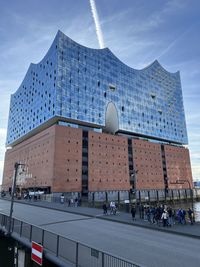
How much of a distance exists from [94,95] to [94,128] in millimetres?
12064

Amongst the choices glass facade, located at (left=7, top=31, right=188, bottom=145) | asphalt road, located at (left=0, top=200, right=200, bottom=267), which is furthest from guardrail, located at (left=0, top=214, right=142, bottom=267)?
glass facade, located at (left=7, top=31, right=188, bottom=145)

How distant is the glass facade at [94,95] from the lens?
66.1m

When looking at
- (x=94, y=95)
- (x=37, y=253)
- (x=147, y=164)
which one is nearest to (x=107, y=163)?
(x=147, y=164)

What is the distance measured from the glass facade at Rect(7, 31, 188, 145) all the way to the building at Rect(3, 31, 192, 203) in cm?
34

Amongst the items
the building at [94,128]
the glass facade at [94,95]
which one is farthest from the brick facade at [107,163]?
the glass facade at [94,95]

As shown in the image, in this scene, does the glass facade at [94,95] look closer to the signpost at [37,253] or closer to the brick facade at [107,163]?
the brick facade at [107,163]

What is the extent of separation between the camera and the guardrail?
7344 millimetres

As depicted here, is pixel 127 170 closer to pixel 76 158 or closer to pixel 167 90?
pixel 76 158

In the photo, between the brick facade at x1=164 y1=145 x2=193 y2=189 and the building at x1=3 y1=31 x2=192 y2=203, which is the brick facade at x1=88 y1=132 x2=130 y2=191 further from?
the brick facade at x1=164 y1=145 x2=193 y2=189

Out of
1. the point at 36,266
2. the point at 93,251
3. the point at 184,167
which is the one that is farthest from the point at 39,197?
the point at 184,167

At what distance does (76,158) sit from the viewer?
61.5 metres

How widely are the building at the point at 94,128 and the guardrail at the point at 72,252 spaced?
148 feet

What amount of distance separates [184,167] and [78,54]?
70.0 m

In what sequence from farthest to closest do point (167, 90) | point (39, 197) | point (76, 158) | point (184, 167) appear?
point (167, 90), point (184, 167), point (76, 158), point (39, 197)
